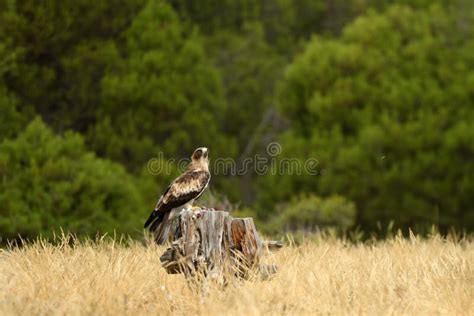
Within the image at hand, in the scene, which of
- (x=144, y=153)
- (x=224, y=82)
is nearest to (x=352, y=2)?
(x=224, y=82)

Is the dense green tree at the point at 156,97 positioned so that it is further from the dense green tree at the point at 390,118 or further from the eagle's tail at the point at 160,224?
the eagle's tail at the point at 160,224

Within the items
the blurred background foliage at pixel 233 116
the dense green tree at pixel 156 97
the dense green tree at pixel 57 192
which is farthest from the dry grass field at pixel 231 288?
the dense green tree at pixel 156 97

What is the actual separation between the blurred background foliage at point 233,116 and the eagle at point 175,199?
19.9ft

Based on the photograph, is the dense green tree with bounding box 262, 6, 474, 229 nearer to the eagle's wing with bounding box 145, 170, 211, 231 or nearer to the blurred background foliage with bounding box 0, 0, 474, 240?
the blurred background foliage with bounding box 0, 0, 474, 240

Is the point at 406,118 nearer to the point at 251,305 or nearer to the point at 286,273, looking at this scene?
the point at 286,273

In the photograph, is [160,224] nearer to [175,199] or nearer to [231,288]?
[175,199]

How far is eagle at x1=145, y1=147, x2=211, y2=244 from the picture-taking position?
1154 cm

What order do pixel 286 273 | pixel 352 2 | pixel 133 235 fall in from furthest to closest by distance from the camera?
pixel 352 2 → pixel 133 235 → pixel 286 273

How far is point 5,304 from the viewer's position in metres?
8.06

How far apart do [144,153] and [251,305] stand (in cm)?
1712

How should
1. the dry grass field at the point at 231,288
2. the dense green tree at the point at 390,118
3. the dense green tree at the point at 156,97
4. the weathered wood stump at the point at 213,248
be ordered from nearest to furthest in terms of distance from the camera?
the dry grass field at the point at 231,288 → the weathered wood stump at the point at 213,248 → the dense green tree at the point at 156,97 → the dense green tree at the point at 390,118

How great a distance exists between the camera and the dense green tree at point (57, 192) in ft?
57.4

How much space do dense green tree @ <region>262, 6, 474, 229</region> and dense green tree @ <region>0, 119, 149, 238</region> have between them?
29.0ft

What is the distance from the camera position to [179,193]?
11742 mm
